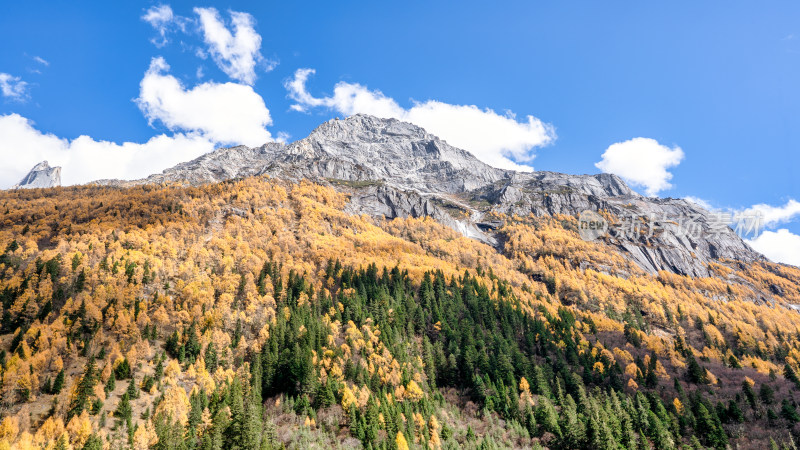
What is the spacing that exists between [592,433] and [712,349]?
89.1 m

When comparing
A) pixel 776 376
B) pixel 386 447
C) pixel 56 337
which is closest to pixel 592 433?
pixel 386 447

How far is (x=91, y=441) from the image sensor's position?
2249 inches

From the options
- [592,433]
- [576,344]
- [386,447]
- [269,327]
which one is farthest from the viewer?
[576,344]

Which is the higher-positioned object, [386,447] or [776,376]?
[776,376]

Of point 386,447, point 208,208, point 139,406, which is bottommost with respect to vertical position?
point 386,447

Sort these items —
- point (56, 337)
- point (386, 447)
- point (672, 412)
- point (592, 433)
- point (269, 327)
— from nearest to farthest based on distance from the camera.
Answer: point (386, 447) → point (592, 433) → point (56, 337) → point (672, 412) → point (269, 327)

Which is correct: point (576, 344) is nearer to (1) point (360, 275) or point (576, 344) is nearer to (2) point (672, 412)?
(2) point (672, 412)

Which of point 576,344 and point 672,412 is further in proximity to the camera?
point 576,344

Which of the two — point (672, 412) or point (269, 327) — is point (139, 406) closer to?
point (269, 327)

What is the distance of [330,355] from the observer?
3819 inches

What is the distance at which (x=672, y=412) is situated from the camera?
95.1 metres

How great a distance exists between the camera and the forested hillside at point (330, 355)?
72500 mm

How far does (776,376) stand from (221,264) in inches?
7602

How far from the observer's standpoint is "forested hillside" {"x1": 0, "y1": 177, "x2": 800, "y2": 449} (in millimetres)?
72500
